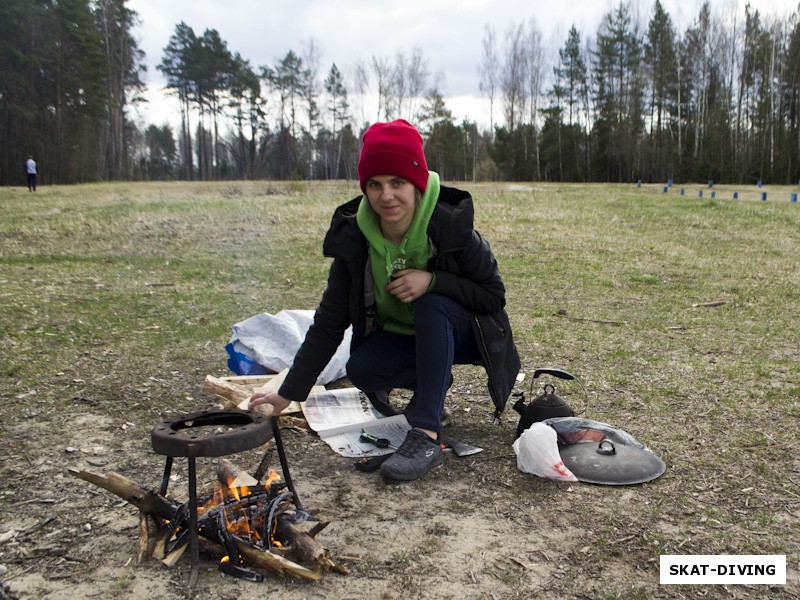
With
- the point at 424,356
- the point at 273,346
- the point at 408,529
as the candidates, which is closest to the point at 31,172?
the point at 273,346

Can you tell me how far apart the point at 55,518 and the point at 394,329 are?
1.45 m

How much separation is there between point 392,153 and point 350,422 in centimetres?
132

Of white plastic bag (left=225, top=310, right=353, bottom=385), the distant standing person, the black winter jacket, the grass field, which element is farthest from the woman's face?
the distant standing person

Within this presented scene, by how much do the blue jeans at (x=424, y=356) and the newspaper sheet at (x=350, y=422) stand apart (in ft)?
0.59

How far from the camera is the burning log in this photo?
1.95 meters

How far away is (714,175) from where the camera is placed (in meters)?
40.1

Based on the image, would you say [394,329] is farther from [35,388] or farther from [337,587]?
[35,388]

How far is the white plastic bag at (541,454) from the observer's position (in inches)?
105

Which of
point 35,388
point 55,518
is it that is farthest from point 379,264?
point 35,388

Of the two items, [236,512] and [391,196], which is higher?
[391,196]

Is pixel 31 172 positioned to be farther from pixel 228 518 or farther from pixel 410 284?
pixel 228 518

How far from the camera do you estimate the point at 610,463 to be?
106 inches

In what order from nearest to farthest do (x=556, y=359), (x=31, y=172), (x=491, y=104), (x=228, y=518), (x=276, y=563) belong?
(x=276, y=563)
(x=228, y=518)
(x=556, y=359)
(x=31, y=172)
(x=491, y=104)

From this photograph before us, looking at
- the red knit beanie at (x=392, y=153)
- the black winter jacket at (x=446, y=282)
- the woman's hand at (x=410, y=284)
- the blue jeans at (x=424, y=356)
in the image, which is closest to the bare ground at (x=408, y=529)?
the blue jeans at (x=424, y=356)
